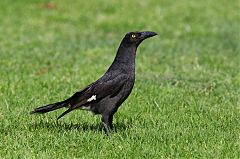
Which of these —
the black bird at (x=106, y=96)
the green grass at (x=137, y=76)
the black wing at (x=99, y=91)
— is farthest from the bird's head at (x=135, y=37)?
the green grass at (x=137, y=76)

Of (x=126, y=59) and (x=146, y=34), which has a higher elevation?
(x=146, y=34)

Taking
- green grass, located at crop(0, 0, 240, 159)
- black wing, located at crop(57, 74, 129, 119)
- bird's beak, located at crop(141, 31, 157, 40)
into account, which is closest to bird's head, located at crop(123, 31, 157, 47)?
bird's beak, located at crop(141, 31, 157, 40)

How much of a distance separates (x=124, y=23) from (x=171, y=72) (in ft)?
28.0

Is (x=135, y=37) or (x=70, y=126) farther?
(x=70, y=126)

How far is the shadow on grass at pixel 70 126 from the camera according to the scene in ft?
27.6

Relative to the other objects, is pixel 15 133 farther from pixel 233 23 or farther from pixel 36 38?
pixel 233 23

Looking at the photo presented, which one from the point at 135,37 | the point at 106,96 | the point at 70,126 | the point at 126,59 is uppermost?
the point at 135,37

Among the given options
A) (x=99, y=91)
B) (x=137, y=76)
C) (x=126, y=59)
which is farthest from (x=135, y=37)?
(x=137, y=76)

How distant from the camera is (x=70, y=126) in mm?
8664

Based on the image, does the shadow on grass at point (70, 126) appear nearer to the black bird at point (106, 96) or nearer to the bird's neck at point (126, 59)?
the black bird at point (106, 96)

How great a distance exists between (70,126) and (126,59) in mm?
1250

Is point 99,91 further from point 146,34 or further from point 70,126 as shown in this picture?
point 146,34

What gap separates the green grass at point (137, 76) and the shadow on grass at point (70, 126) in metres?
0.03

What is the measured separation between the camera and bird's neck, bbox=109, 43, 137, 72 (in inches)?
328
